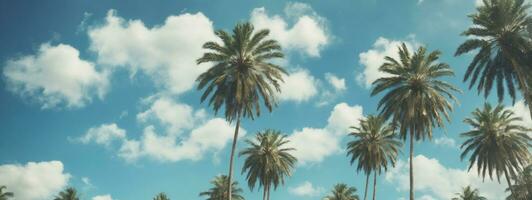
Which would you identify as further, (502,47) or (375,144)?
(375,144)

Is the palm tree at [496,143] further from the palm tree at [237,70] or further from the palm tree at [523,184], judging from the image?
the palm tree at [237,70]

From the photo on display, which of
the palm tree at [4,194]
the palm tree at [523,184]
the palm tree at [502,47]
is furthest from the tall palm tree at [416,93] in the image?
the palm tree at [4,194]

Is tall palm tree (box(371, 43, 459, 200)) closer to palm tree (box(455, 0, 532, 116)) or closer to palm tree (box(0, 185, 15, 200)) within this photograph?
palm tree (box(455, 0, 532, 116))

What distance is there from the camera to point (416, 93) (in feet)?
129

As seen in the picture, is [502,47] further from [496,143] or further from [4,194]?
[4,194]

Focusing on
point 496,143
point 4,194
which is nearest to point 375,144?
point 496,143

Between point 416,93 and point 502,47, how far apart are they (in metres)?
7.16

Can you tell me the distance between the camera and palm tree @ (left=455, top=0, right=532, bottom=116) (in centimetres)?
3406

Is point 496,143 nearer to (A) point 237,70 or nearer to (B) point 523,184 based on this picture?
(B) point 523,184

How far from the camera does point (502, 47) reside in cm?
3503

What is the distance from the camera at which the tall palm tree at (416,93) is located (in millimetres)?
39062

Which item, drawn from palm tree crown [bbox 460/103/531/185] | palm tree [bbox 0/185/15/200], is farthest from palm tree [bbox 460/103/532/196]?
palm tree [bbox 0/185/15/200]

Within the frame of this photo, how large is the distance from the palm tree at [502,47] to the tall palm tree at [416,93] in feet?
8.61

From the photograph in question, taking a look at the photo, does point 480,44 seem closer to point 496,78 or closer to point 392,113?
point 496,78
